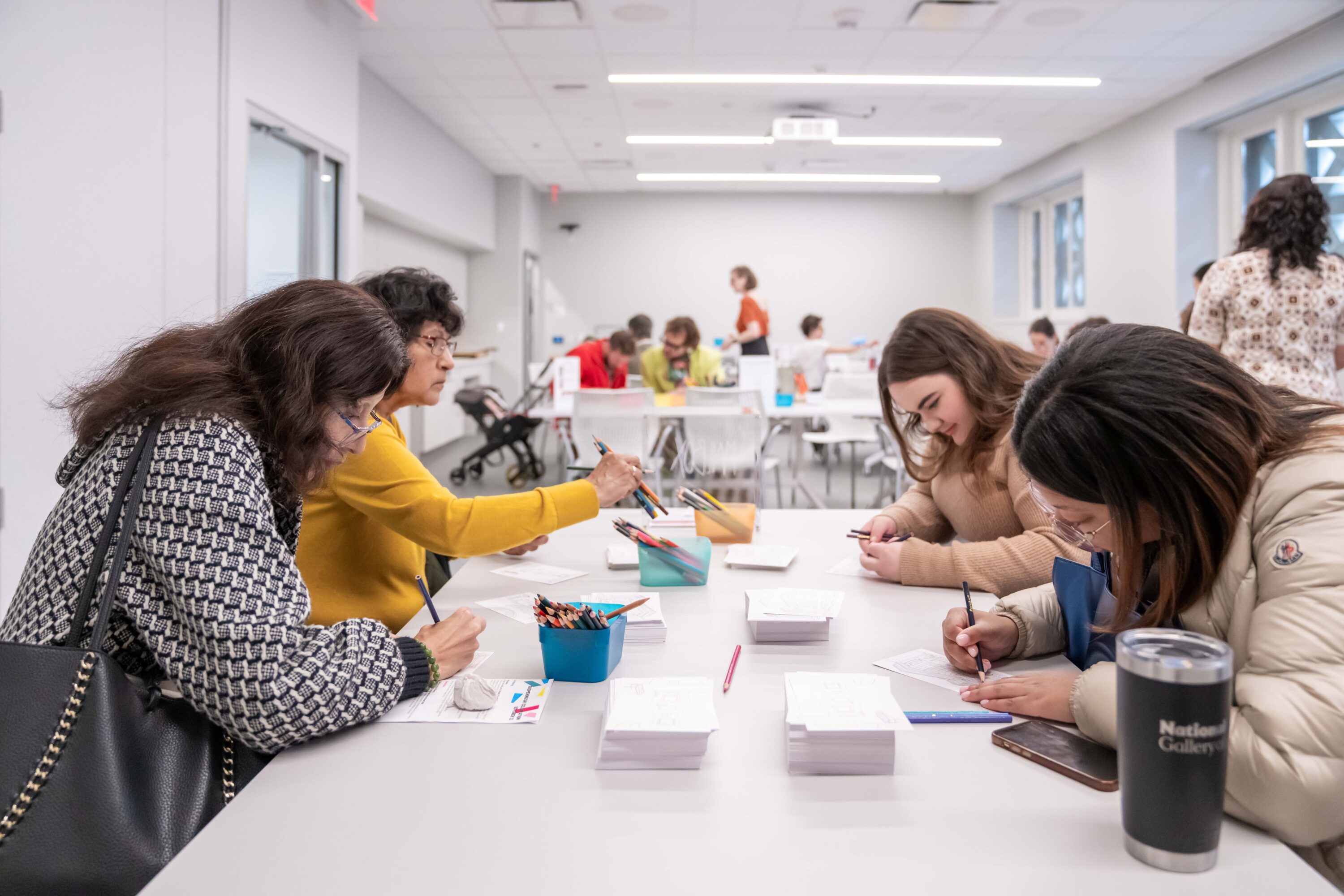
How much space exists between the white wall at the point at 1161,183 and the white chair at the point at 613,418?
15.0ft

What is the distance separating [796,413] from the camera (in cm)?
538

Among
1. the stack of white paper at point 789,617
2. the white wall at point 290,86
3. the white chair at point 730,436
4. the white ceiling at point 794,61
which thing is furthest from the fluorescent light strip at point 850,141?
the stack of white paper at point 789,617

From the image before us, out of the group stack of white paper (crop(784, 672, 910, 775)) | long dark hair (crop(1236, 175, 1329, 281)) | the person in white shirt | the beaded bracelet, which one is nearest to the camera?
stack of white paper (crop(784, 672, 910, 775))

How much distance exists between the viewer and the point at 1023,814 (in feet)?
2.92

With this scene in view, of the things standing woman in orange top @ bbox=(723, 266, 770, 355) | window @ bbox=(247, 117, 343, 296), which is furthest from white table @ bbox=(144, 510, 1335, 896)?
standing woman in orange top @ bbox=(723, 266, 770, 355)

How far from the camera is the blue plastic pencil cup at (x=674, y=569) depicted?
1.75 m

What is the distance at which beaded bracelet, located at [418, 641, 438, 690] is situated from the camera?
47.1 inches

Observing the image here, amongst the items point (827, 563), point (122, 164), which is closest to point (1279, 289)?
point (827, 563)

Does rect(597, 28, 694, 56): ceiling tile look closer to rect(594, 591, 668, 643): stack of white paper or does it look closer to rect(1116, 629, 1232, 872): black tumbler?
rect(594, 591, 668, 643): stack of white paper

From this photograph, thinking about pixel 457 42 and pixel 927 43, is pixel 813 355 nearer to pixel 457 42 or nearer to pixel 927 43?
pixel 927 43

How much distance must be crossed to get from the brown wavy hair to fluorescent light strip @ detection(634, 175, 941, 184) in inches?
348

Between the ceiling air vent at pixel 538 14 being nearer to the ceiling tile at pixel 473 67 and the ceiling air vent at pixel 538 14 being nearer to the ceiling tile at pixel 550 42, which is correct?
the ceiling tile at pixel 550 42

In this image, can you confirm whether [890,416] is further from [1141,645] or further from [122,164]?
[122,164]

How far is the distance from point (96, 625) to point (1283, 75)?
694 cm
